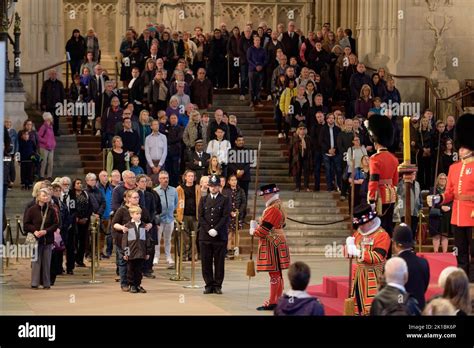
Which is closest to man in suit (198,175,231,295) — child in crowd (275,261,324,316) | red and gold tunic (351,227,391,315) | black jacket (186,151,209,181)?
red and gold tunic (351,227,391,315)

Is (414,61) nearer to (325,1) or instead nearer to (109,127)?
(325,1)

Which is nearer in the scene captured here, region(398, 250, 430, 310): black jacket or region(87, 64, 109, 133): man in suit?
region(398, 250, 430, 310): black jacket

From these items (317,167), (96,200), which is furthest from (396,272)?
(317,167)

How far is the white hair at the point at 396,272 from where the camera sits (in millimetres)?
14523

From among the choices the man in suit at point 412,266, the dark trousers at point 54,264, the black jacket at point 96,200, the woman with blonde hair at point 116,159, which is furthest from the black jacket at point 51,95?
the man in suit at point 412,266

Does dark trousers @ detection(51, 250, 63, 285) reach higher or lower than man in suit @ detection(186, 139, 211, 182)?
lower

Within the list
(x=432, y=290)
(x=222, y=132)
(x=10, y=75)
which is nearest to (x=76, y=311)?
(x=432, y=290)

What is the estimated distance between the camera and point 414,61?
121 feet

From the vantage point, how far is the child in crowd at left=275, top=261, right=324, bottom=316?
1469 centimetres

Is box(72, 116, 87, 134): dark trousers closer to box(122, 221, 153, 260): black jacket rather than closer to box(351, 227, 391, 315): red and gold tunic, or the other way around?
box(122, 221, 153, 260): black jacket

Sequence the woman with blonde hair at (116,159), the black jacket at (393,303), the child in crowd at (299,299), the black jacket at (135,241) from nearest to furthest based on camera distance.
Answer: the black jacket at (393,303) < the child in crowd at (299,299) < the black jacket at (135,241) < the woman with blonde hair at (116,159)

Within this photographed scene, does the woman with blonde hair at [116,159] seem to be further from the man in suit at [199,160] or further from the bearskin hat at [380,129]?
the bearskin hat at [380,129]

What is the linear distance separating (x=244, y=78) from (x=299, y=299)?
2124cm

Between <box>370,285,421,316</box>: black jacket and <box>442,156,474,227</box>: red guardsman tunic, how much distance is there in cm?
483
